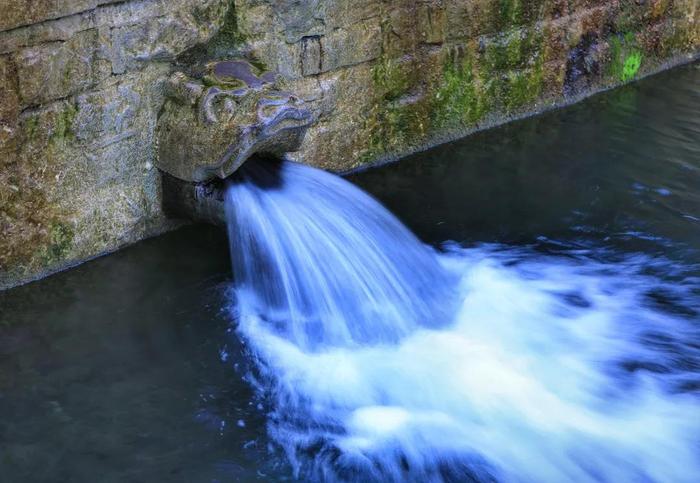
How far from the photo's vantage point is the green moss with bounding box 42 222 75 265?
13.9 ft

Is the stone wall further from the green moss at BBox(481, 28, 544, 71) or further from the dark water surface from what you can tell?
the dark water surface

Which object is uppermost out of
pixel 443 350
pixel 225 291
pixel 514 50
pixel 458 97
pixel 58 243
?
pixel 514 50

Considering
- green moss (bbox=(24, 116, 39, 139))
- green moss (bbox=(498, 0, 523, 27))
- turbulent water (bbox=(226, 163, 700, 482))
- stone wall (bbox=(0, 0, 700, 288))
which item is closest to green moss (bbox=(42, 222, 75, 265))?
stone wall (bbox=(0, 0, 700, 288))

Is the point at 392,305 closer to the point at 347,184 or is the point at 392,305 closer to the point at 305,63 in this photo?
the point at 347,184

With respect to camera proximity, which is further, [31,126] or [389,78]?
[389,78]

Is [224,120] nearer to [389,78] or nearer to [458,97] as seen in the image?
[389,78]

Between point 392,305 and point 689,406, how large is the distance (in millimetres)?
1266

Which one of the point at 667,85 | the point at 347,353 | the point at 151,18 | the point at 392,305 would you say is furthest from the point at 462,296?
the point at 667,85

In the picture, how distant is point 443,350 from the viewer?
3918 millimetres

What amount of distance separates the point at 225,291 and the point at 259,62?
1.12 meters

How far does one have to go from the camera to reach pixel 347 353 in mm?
3893

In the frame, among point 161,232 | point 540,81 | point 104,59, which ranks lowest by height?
point 161,232

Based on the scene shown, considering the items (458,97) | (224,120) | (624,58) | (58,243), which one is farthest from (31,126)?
(624,58)

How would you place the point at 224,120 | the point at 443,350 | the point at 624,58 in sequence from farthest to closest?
the point at 624,58, the point at 224,120, the point at 443,350
